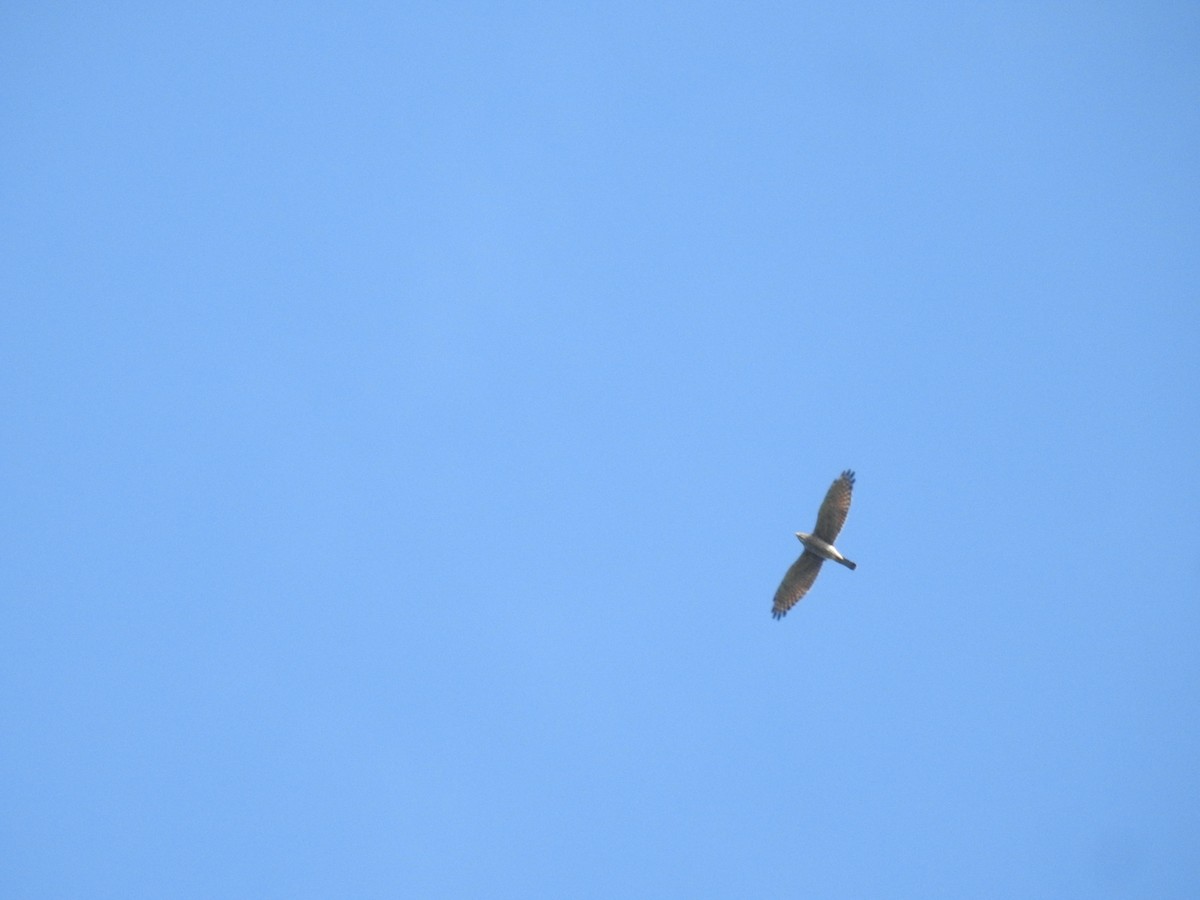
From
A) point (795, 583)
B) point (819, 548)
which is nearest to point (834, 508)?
point (819, 548)

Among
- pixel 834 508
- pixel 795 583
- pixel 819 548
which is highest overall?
pixel 834 508

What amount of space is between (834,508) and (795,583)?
1.99 metres

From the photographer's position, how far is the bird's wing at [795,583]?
24.7 metres

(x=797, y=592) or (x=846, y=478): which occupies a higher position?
(x=846, y=478)

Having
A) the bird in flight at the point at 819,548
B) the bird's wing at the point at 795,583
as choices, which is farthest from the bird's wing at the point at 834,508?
the bird's wing at the point at 795,583

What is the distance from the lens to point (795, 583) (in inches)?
981

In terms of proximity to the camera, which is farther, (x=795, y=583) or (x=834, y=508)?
(x=795, y=583)

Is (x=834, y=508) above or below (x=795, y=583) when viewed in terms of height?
above

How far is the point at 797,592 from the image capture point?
2498 cm

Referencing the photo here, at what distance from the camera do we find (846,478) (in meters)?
24.3

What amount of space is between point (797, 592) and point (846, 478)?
2.70 m

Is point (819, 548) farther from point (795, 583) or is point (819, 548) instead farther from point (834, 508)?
point (795, 583)

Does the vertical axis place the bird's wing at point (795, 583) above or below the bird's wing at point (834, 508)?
below

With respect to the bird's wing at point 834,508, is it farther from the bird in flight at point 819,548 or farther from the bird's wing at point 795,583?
the bird's wing at point 795,583
